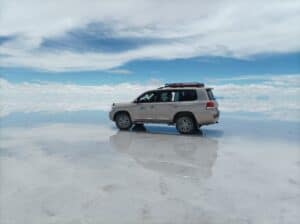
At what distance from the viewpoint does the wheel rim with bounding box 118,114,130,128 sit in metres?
13.7

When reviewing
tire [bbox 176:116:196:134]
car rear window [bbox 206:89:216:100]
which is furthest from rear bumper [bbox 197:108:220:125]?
car rear window [bbox 206:89:216:100]

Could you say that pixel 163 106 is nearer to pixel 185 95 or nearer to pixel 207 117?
pixel 185 95

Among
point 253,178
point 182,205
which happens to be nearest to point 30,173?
point 182,205

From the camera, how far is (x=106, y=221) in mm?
4152

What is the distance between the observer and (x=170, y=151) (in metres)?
9.04

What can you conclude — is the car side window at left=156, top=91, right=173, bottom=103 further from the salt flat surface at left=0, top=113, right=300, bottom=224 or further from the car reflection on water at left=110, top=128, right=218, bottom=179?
the salt flat surface at left=0, top=113, right=300, bottom=224

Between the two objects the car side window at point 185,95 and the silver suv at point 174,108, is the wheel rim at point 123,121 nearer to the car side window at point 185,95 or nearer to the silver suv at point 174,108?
the silver suv at point 174,108

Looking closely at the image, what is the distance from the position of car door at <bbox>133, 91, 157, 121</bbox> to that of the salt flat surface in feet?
8.51

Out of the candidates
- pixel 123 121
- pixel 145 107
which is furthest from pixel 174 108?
pixel 123 121

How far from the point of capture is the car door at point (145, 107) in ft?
43.5

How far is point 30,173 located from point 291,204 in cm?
480

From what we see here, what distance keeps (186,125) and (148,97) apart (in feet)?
6.76

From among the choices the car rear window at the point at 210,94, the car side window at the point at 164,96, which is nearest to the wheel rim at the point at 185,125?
the car side window at the point at 164,96

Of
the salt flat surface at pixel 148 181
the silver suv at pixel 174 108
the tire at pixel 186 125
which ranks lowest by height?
the salt flat surface at pixel 148 181
